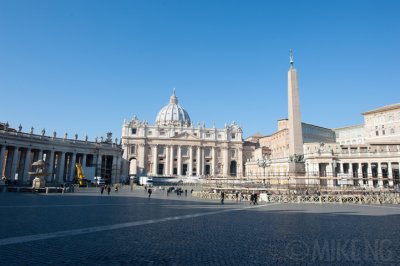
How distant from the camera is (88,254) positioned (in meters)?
6.57

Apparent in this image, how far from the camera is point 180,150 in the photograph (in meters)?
88.3

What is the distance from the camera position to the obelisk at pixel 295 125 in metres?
25.7

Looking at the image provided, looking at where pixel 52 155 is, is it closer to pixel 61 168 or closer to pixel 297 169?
pixel 61 168

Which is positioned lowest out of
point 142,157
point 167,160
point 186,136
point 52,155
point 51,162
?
point 51,162

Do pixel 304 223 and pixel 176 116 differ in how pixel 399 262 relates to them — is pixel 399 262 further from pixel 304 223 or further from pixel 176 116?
pixel 176 116

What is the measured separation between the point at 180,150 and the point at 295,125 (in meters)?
64.4

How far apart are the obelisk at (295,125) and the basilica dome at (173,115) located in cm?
8542

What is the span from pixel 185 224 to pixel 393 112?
60.0 m

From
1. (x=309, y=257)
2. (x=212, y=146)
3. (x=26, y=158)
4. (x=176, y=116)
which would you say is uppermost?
(x=176, y=116)

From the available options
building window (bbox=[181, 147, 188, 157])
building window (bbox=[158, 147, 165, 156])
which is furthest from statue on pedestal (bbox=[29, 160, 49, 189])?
building window (bbox=[181, 147, 188, 157])

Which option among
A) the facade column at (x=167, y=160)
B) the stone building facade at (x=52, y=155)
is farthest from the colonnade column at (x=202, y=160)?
the stone building facade at (x=52, y=155)

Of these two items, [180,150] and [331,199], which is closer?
[331,199]

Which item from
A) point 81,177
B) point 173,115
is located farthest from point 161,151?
point 81,177

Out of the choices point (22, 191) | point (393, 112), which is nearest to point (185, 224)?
point (22, 191)
